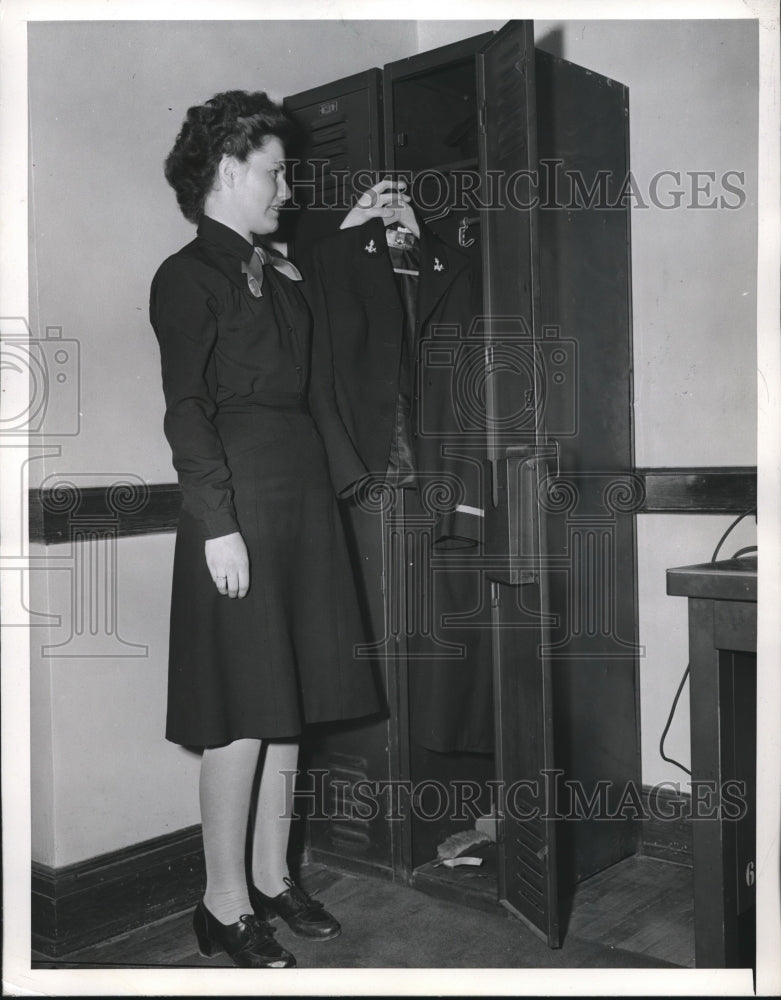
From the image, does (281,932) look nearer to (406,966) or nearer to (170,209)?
(406,966)

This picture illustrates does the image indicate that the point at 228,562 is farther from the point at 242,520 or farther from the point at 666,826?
the point at 666,826

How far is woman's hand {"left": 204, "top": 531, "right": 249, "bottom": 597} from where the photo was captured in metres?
2.20

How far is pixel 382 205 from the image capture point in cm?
270

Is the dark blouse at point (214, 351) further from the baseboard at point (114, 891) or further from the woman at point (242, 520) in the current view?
the baseboard at point (114, 891)

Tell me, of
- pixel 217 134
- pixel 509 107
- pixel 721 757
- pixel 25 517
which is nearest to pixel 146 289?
pixel 217 134

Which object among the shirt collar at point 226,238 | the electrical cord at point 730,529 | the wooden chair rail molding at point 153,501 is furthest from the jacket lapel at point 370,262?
the electrical cord at point 730,529

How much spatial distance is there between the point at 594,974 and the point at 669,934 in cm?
36

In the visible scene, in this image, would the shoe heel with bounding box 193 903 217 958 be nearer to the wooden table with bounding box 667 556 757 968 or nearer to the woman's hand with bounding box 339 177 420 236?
the wooden table with bounding box 667 556 757 968

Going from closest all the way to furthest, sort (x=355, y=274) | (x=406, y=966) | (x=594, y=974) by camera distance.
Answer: (x=594, y=974), (x=406, y=966), (x=355, y=274)

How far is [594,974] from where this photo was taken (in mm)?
2133

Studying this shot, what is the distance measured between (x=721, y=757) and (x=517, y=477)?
0.76 metres

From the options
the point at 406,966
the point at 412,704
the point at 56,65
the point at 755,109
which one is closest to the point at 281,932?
the point at 406,966

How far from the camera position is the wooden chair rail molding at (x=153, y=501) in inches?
91.2

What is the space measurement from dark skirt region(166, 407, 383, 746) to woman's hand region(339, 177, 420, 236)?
0.64 m
